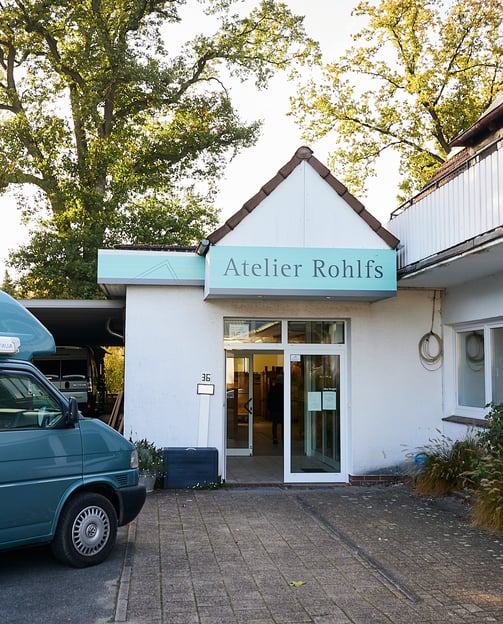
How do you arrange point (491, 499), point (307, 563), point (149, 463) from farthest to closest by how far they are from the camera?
1. point (149, 463)
2. point (491, 499)
3. point (307, 563)

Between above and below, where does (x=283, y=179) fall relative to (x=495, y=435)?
above

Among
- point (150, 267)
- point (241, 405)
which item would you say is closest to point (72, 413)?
point (150, 267)

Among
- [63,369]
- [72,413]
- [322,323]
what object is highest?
[322,323]

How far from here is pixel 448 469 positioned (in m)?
10.3

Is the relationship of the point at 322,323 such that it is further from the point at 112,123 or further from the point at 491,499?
the point at 112,123

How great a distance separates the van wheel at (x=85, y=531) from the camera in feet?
20.7

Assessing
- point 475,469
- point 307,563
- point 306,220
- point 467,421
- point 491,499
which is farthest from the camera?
point 467,421

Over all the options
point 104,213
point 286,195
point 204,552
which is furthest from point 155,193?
point 204,552

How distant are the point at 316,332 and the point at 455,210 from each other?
3.34 m

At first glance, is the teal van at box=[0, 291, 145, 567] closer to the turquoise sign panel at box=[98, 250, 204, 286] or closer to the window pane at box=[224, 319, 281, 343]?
the turquoise sign panel at box=[98, 250, 204, 286]

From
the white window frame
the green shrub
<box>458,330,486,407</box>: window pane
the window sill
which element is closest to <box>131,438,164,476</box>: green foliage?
the green shrub

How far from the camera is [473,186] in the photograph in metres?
8.80

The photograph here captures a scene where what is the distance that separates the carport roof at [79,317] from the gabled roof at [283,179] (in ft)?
9.81

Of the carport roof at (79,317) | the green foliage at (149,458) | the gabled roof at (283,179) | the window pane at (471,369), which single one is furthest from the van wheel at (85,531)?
the window pane at (471,369)
